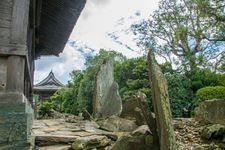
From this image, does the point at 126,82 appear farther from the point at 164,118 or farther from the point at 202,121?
the point at 164,118

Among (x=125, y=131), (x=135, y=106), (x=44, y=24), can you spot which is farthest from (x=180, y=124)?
(x=44, y=24)

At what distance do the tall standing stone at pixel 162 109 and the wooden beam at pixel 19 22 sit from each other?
2.09m

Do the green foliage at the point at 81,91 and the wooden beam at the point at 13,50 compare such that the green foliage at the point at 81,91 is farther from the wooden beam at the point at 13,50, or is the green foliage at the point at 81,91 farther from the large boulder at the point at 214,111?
the wooden beam at the point at 13,50

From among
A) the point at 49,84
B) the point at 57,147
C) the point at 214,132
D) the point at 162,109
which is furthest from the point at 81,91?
the point at 49,84

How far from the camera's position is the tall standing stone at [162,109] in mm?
4594

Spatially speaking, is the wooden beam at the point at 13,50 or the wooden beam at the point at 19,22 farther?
the wooden beam at the point at 19,22

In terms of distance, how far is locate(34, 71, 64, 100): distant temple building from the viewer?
29461 millimetres

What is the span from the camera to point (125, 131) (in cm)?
746

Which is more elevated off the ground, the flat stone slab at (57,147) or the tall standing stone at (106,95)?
the tall standing stone at (106,95)

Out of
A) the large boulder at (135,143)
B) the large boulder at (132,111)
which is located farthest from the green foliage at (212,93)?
the large boulder at (135,143)

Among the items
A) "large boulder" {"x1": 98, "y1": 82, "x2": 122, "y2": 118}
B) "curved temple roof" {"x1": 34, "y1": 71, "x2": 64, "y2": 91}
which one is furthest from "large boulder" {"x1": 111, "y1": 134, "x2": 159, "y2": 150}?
"curved temple roof" {"x1": 34, "y1": 71, "x2": 64, "y2": 91}

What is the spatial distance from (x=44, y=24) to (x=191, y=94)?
7973mm

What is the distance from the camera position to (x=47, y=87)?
29.9 m

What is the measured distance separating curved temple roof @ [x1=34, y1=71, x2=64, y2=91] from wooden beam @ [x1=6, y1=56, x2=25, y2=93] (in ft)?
85.1
